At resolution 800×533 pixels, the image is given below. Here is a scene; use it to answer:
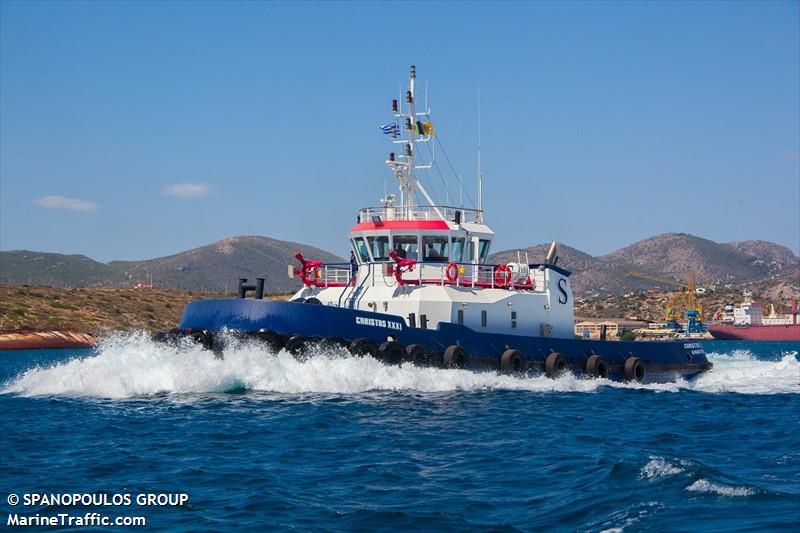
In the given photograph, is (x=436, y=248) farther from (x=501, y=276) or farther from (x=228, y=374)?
(x=228, y=374)

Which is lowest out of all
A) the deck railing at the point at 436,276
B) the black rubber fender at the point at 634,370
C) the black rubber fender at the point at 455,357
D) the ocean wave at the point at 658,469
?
the ocean wave at the point at 658,469

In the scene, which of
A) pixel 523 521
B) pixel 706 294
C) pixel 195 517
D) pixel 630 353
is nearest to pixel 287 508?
pixel 195 517

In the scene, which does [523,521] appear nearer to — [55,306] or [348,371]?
[348,371]

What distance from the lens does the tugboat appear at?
2391cm

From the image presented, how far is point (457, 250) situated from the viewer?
28312 millimetres

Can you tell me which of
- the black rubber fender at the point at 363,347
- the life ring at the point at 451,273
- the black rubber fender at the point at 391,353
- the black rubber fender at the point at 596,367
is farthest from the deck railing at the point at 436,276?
the black rubber fender at the point at 363,347

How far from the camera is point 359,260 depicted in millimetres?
28938

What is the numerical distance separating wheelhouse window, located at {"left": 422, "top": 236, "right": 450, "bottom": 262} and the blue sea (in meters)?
4.14

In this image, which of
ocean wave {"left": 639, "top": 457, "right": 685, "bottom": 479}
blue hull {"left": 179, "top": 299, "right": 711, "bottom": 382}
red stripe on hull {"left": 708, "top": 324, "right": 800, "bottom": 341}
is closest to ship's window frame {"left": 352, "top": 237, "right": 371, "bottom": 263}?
blue hull {"left": 179, "top": 299, "right": 711, "bottom": 382}

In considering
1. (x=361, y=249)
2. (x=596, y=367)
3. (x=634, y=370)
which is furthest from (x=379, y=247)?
(x=634, y=370)

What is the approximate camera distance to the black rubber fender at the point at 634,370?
3027 centimetres

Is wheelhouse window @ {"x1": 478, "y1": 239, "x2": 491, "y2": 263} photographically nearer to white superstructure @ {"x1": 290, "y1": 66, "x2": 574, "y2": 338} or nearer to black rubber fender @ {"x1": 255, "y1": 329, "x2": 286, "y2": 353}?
white superstructure @ {"x1": 290, "y1": 66, "x2": 574, "y2": 338}

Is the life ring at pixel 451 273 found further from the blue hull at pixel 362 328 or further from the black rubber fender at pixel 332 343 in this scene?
the black rubber fender at pixel 332 343

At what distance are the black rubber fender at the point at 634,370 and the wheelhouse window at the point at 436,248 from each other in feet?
23.6
